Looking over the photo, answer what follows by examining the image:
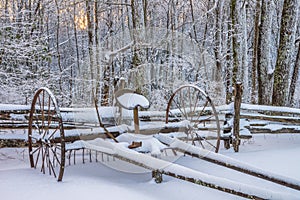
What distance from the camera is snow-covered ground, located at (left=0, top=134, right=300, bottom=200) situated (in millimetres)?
3285

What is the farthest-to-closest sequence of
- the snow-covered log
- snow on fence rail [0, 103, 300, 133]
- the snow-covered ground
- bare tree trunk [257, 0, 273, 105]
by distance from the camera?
bare tree trunk [257, 0, 273, 105] < snow on fence rail [0, 103, 300, 133] < the snow-covered ground < the snow-covered log

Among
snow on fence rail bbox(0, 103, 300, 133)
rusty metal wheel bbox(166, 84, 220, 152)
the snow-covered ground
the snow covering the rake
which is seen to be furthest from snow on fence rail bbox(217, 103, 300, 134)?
the snow covering the rake

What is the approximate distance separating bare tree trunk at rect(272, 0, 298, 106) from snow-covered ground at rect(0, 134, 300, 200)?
2.60 meters

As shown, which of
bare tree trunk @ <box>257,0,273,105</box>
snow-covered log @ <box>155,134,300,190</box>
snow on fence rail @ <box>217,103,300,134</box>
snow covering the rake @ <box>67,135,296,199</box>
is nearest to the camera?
snow covering the rake @ <box>67,135,296,199</box>

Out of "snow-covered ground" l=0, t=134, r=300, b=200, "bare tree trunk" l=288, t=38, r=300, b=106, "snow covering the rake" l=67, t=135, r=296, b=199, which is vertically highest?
"bare tree trunk" l=288, t=38, r=300, b=106

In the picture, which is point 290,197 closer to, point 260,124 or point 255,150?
point 255,150

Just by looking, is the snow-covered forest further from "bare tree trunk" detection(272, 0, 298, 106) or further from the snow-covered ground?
the snow-covered ground

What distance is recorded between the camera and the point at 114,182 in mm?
3725

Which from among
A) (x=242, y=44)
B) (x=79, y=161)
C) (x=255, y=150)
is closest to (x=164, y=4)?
(x=242, y=44)

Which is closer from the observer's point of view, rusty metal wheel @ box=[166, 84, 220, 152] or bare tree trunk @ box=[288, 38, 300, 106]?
rusty metal wheel @ box=[166, 84, 220, 152]

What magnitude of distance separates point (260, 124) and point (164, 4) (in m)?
11.0

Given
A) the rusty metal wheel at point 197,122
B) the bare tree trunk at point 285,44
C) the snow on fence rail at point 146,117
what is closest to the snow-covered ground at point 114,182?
the rusty metal wheel at point 197,122

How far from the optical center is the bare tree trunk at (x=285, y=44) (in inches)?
279

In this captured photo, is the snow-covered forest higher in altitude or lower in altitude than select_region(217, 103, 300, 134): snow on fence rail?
higher
